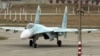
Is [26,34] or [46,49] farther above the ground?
[26,34]

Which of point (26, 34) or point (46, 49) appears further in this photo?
point (26, 34)

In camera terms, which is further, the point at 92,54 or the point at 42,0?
the point at 42,0

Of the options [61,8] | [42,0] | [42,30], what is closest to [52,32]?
[42,30]

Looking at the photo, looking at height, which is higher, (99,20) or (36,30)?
(36,30)

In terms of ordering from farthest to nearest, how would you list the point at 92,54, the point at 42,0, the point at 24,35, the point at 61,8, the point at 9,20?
the point at 42,0 < the point at 61,8 < the point at 9,20 < the point at 24,35 < the point at 92,54

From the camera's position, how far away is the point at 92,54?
990 inches

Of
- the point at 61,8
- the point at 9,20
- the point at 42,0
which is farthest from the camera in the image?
the point at 42,0

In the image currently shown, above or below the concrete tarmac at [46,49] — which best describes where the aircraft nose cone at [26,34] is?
above

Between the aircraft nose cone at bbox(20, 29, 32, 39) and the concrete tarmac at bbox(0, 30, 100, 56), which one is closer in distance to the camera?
the concrete tarmac at bbox(0, 30, 100, 56)

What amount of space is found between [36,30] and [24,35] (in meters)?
1.37

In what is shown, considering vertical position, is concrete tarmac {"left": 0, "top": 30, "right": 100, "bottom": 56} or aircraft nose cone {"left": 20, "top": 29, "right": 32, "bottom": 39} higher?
aircraft nose cone {"left": 20, "top": 29, "right": 32, "bottom": 39}

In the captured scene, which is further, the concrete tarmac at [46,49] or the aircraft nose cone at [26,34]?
A: the aircraft nose cone at [26,34]

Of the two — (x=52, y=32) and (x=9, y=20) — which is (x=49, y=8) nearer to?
(x=9, y=20)

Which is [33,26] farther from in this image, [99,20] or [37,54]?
[99,20]
